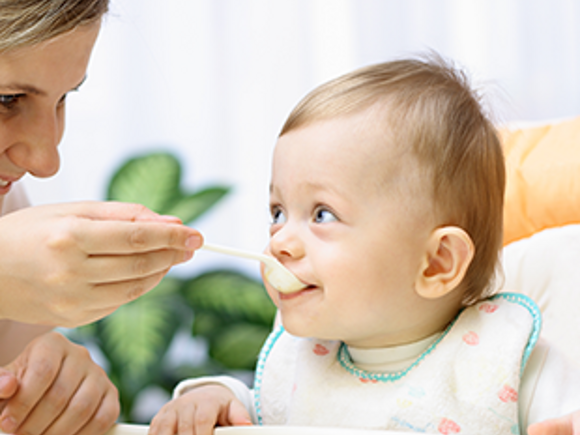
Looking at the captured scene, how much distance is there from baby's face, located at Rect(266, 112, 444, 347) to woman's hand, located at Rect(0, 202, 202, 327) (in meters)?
0.22

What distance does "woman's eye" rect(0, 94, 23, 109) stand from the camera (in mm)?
955

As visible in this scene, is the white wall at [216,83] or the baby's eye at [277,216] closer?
the baby's eye at [277,216]

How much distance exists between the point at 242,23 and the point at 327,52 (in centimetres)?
42

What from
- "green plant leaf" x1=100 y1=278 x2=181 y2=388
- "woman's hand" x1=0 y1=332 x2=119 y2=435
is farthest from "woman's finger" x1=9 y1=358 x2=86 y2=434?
"green plant leaf" x1=100 y1=278 x2=181 y2=388

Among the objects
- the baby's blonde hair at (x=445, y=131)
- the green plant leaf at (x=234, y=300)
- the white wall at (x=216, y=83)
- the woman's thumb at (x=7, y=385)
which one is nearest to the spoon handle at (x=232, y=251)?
the baby's blonde hair at (x=445, y=131)

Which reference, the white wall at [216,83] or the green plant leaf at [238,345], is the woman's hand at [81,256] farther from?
the white wall at [216,83]

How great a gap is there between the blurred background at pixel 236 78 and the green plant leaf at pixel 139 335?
11 cm

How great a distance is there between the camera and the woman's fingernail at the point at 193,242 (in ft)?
2.42

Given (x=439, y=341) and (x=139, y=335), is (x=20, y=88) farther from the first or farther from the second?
(x=139, y=335)

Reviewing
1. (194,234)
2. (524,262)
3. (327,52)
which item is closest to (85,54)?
(194,234)

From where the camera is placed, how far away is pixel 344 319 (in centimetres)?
93

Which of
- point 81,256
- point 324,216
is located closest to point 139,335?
point 324,216

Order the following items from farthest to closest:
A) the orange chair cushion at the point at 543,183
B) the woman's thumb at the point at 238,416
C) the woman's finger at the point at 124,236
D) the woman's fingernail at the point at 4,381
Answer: the orange chair cushion at the point at 543,183 < the woman's thumb at the point at 238,416 < the woman's fingernail at the point at 4,381 < the woman's finger at the point at 124,236

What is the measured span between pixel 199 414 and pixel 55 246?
389 mm
